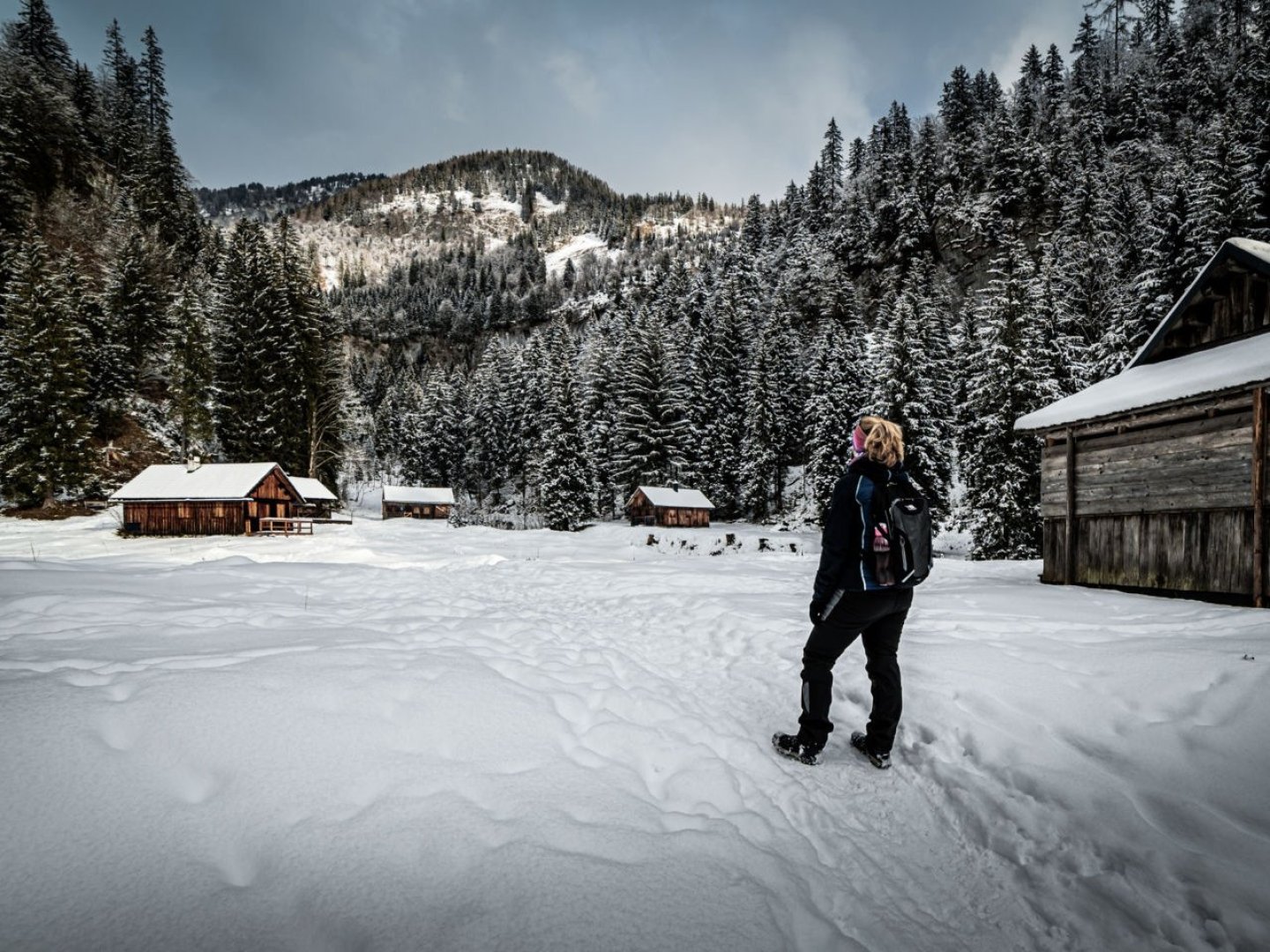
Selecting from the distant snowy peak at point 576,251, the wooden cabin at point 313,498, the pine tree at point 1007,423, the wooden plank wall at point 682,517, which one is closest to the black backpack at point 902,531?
the pine tree at point 1007,423

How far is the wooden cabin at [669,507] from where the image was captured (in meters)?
41.8

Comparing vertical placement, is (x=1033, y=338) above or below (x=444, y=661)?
above

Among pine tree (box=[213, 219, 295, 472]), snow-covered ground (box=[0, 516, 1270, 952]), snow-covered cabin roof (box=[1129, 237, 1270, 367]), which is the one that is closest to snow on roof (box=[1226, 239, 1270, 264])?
snow-covered cabin roof (box=[1129, 237, 1270, 367])

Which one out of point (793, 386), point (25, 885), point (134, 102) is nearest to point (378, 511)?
point (793, 386)

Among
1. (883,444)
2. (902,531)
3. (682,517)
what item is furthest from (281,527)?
(902,531)

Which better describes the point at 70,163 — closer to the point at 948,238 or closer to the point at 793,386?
the point at 793,386

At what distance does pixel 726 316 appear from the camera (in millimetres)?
51250

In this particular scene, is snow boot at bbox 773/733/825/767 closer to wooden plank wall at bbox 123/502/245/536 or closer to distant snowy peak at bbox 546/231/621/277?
wooden plank wall at bbox 123/502/245/536

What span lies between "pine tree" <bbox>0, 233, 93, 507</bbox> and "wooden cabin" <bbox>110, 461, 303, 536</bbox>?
17.1 ft

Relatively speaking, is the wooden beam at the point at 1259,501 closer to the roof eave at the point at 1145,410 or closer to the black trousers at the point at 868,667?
the roof eave at the point at 1145,410

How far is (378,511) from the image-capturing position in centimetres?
6362

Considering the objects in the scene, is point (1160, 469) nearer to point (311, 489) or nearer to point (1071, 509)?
point (1071, 509)

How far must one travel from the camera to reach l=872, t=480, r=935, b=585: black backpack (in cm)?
393

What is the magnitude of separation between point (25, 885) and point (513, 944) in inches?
73.5
